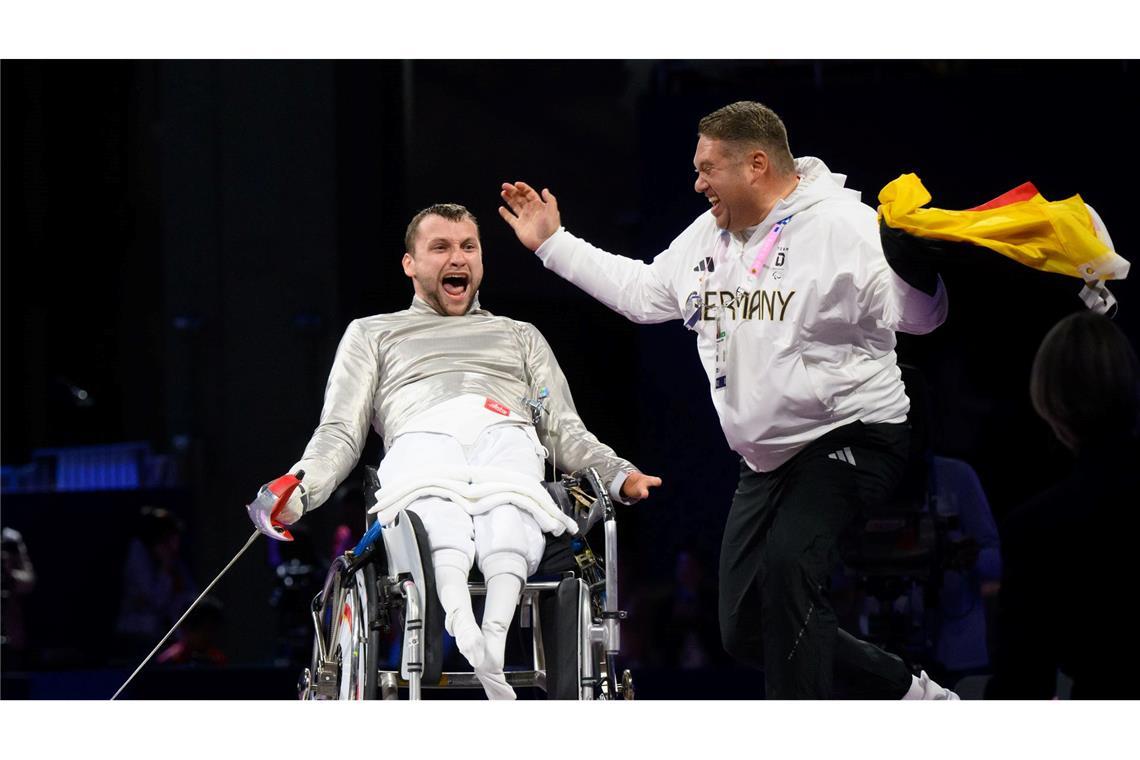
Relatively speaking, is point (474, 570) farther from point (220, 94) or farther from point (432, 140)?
point (220, 94)

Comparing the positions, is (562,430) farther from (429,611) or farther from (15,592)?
(15,592)

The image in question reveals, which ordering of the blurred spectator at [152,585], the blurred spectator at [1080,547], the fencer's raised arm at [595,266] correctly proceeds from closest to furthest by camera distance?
the blurred spectator at [1080,547], the fencer's raised arm at [595,266], the blurred spectator at [152,585]

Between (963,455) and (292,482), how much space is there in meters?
2.69

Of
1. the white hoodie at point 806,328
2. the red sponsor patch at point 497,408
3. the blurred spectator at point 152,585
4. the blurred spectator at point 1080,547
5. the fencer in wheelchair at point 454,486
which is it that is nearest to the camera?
the blurred spectator at point 1080,547

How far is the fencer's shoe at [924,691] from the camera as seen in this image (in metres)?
3.58

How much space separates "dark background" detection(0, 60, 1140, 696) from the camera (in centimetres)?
481

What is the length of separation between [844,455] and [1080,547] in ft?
3.79

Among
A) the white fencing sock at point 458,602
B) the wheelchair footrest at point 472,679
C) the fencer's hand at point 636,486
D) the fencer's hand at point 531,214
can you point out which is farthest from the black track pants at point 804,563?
the fencer's hand at point 531,214

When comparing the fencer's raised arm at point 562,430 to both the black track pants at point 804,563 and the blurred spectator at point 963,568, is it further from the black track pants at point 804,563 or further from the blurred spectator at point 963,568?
the blurred spectator at point 963,568

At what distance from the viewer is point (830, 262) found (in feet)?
11.3

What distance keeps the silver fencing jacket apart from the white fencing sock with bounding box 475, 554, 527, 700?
48 cm

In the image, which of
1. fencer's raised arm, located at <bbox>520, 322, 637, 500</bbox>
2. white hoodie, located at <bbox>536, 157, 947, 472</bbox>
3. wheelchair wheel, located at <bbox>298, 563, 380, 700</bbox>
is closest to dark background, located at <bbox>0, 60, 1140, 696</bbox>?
fencer's raised arm, located at <bbox>520, 322, 637, 500</bbox>

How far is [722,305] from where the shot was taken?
11.8 ft

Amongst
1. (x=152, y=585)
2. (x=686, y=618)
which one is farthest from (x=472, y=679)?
(x=152, y=585)
